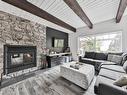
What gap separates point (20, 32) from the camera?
361 centimetres

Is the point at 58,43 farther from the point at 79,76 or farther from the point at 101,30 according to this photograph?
the point at 79,76

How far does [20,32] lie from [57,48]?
2977 mm

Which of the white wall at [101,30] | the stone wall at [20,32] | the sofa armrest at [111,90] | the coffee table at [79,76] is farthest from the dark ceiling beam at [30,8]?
the sofa armrest at [111,90]

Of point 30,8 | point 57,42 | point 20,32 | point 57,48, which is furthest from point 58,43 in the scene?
point 30,8

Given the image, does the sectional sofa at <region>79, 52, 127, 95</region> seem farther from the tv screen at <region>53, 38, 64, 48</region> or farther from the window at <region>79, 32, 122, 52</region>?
the tv screen at <region>53, 38, 64, 48</region>

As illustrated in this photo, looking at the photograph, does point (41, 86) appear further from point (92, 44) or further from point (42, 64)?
point (92, 44)

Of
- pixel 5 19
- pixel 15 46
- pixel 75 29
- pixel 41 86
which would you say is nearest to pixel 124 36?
pixel 75 29

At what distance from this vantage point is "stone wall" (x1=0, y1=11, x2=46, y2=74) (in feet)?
10.1

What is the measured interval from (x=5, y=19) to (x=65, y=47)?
15.5ft

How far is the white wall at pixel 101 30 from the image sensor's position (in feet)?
14.5

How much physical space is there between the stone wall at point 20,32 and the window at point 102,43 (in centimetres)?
327

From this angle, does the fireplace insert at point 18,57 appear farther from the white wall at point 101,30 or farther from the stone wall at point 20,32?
the white wall at point 101,30

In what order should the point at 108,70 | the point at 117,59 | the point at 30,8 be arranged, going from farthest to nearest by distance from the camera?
the point at 117,59, the point at 30,8, the point at 108,70

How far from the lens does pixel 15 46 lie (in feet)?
11.1
